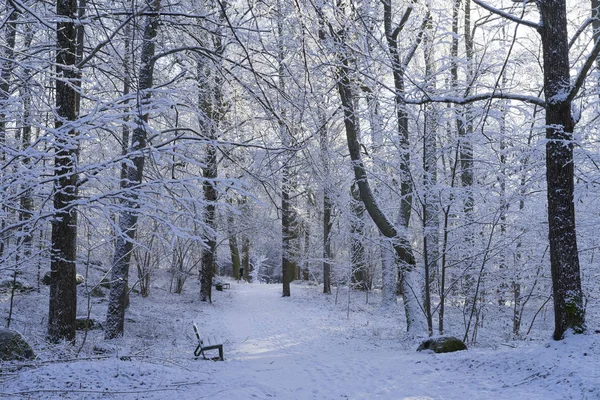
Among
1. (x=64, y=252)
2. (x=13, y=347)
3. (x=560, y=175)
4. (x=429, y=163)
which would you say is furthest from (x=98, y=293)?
(x=560, y=175)

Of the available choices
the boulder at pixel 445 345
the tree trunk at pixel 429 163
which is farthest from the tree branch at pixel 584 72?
the boulder at pixel 445 345

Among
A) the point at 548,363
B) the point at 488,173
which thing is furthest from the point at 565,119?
the point at 488,173

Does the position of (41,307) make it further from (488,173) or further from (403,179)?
(488,173)

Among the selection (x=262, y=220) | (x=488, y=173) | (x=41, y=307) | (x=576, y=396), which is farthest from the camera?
(x=262, y=220)

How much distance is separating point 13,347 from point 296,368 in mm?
4226

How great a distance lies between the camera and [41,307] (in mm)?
11023

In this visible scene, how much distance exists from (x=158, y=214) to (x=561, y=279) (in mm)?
5239

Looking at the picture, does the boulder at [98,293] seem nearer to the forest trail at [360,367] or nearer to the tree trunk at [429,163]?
the forest trail at [360,367]

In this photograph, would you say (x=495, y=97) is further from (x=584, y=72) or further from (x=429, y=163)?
(x=429, y=163)

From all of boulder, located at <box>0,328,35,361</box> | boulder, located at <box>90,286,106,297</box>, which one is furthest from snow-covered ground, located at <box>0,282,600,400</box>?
boulder, located at <box>90,286,106,297</box>

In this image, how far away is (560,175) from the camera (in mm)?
5828

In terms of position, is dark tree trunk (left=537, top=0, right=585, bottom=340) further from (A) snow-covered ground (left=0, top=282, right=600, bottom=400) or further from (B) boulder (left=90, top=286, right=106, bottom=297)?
(B) boulder (left=90, top=286, right=106, bottom=297)

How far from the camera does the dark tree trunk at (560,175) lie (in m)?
5.72

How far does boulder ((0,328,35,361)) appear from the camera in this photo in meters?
5.16
